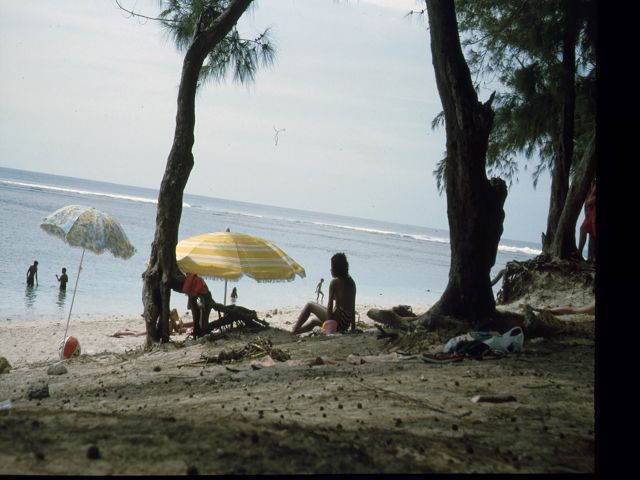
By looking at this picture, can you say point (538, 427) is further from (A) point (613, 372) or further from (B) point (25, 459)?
(B) point (25, 459)

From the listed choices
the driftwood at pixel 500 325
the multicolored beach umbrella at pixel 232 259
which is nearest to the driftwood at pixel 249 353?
the driftwood at pixel 500 325

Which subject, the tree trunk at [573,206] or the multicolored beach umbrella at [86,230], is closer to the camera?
the multicolored beach umbrella at [86,230]

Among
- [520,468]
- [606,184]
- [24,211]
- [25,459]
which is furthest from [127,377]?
[24,211]

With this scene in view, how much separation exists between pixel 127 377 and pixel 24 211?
37200 mm

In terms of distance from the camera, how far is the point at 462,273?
703cm

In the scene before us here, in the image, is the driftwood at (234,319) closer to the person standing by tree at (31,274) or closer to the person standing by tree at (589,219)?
the person standing by tree at (589,219)

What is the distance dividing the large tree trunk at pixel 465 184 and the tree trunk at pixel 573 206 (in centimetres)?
318

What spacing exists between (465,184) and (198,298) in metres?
4.03

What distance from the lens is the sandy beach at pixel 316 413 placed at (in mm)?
2738

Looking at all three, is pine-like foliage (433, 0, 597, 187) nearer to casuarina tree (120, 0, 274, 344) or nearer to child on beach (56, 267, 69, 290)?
casuarina tree (120, 0, 274, 344)

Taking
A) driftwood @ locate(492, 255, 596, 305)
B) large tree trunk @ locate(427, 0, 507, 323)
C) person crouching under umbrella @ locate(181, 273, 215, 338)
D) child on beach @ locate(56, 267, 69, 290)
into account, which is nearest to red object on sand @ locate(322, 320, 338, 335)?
person crouching under umbrella @ locate(181, 273, 215, 338)

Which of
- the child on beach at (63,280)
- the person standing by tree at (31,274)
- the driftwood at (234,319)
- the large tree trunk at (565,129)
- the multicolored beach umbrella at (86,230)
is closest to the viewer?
the driftwood at (234,319)

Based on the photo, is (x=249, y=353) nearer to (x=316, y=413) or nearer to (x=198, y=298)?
(x=198, y=298)

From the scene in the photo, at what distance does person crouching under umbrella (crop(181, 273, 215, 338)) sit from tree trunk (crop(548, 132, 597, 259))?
5402mm
